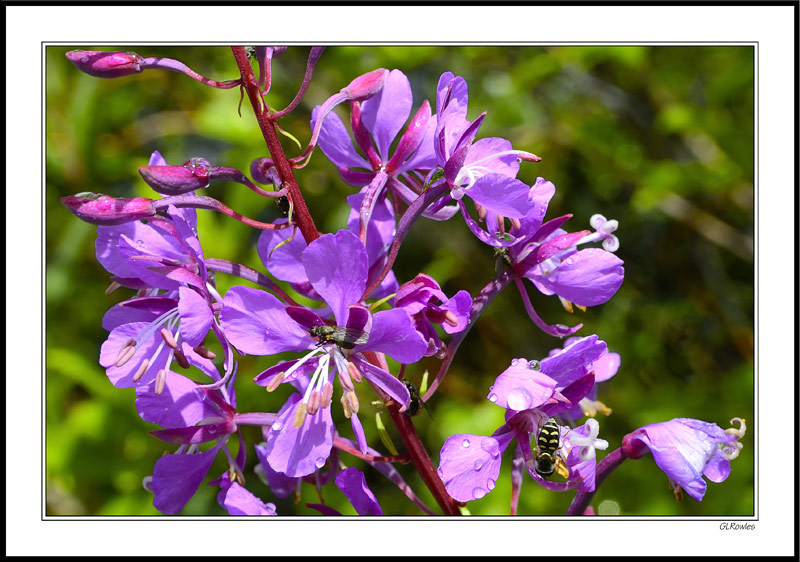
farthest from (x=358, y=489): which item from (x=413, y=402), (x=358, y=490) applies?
(x=413, y=402)

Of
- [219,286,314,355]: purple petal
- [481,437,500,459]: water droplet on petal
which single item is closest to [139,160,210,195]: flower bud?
[219,286,314,355]: purple petal

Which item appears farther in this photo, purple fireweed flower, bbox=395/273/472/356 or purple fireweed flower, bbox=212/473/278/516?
purple fireweed flower, bbox=212/473/278/516

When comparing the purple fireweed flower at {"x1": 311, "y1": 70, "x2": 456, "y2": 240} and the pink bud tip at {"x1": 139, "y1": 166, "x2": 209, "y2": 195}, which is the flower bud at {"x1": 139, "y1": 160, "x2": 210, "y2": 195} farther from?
the purple fireweed flower at {"x1": 311, "y1": 70, "x2": 456, "y2": 240}

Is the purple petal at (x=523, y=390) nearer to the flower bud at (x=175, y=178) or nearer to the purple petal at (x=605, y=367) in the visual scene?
the purple petal at (x=605, y=367)

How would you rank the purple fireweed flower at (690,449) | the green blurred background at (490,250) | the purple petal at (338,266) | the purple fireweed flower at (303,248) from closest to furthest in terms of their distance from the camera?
the purple petal at (338,266) → the purple fireweed flower at (690,449) → the purple fireweed flower at (303,248) → the green blurred background at (490,250)

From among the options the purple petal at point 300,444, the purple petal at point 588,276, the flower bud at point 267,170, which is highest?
the flower bud at point 267,170

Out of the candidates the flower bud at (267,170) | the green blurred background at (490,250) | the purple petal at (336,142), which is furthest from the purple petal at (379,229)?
the green blurred background at (490,250)

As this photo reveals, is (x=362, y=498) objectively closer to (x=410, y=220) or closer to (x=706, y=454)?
(x=410, y=220)

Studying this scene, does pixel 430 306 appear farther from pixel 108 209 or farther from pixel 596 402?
pixel 108 209
